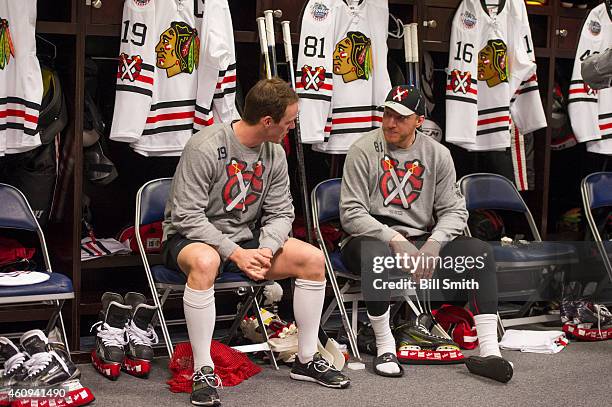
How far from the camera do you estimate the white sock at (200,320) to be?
131 inches

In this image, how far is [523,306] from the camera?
462cm

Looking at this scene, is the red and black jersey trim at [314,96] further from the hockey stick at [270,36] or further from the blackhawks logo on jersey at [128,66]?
the blackhawks logo on jersey at [128,66]

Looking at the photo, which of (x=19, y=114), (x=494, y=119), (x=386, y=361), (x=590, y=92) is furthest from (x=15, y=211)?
(x=590, y=92)

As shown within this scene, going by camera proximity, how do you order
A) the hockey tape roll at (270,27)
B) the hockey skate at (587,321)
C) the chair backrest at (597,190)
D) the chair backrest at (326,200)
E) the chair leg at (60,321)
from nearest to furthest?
the chair leg at (60,321) → the hockey tape roll at (270,27) → the chair backrest at (326,200) → the hockey skate at (587,321) → the chair backrest at (597,190)

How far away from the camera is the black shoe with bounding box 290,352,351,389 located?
3.47 metres

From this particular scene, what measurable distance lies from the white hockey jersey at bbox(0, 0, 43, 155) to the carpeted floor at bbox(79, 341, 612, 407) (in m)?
0.95

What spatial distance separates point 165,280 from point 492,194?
5.82ft

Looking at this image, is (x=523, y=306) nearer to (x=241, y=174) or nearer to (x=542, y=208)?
(x=542, y=208)

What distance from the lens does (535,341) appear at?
416cm

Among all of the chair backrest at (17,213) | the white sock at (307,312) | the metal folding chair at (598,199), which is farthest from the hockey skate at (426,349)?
the chair backrest at (17,213)

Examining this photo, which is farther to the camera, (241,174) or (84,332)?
(84,332)

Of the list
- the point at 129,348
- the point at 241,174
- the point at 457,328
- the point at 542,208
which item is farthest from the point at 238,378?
the point at 542,208

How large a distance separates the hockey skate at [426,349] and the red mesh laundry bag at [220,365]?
0.65 metres

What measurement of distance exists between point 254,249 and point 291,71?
949 mm
